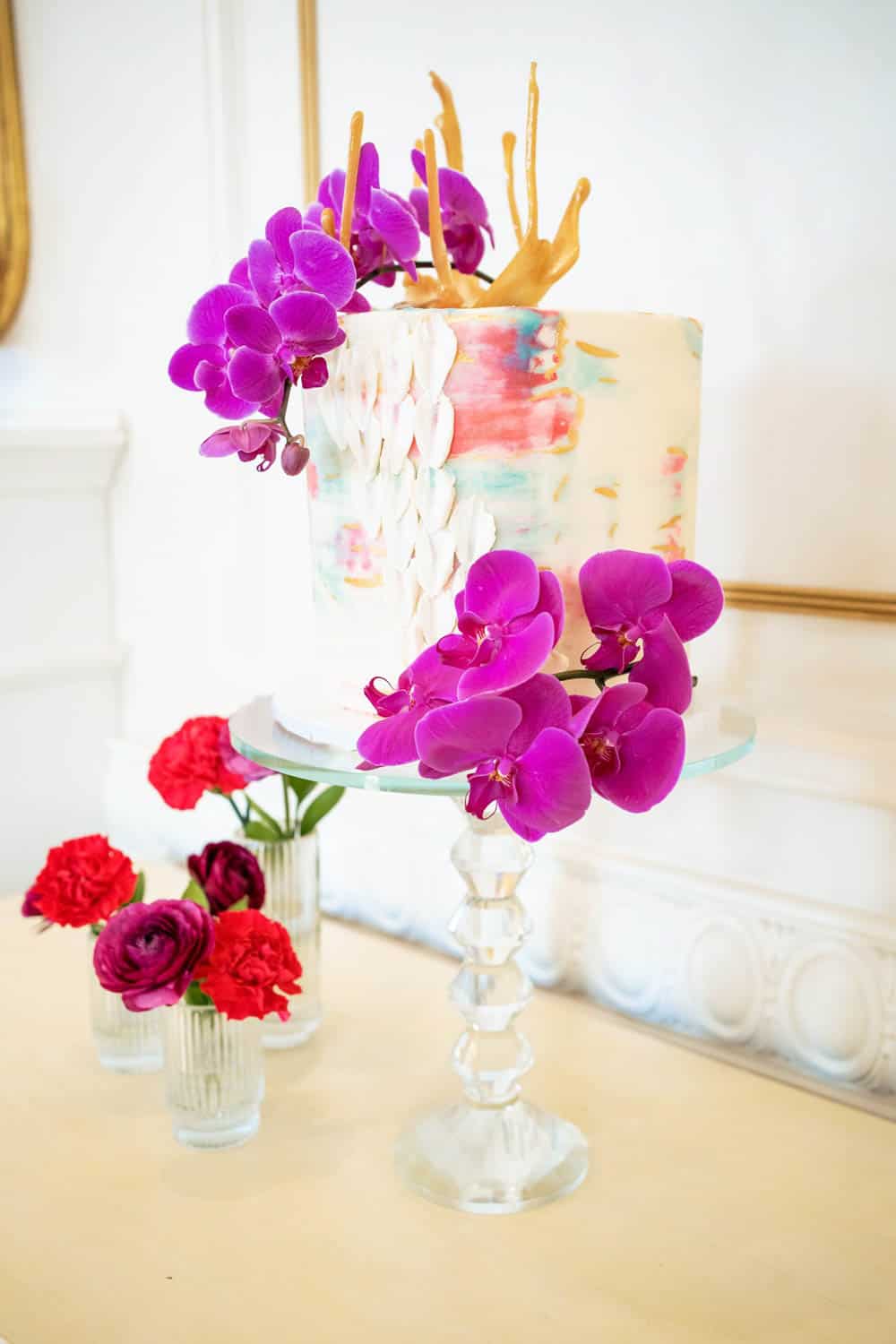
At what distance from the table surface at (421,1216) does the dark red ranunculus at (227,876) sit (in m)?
0.18

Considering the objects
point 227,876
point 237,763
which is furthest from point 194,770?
point 227,876

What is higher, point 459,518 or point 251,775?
point 459,518

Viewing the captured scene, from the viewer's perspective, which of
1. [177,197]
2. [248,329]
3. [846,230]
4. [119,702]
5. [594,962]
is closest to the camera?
[248,329]

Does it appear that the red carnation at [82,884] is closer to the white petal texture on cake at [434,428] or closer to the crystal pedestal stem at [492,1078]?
the crystal pedestal stem at [492,1078]

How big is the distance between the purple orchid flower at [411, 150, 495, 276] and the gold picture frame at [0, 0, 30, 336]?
96 cm

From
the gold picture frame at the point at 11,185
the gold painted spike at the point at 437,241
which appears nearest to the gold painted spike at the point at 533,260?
the gold painted spike at the point at 437,241

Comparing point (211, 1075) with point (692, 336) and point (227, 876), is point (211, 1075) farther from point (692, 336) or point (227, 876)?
point (692, 336)

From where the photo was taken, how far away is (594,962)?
119 cm

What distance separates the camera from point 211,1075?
92 cm

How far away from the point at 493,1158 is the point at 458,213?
69cm

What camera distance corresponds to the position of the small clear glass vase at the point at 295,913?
1101mm

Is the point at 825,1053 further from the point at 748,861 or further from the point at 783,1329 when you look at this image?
the point at 783,1329

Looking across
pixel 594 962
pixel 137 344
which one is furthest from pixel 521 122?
pixel 594 962

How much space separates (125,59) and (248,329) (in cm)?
98
